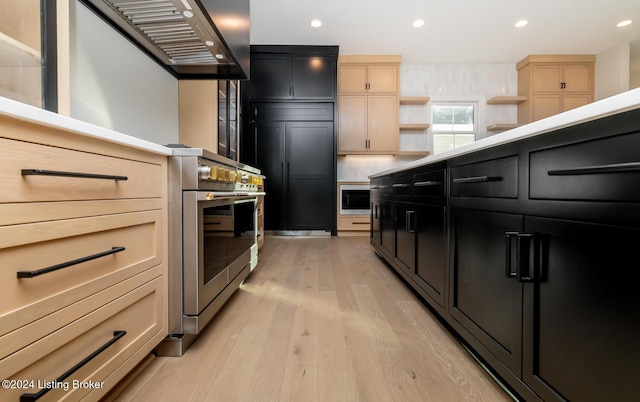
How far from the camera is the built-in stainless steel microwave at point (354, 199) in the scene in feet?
15.3

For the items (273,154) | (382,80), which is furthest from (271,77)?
(382,80)

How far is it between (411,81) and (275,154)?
2712 mm

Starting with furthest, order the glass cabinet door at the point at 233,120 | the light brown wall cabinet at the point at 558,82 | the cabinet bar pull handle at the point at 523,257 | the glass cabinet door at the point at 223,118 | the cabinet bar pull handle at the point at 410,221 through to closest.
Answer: the light brown wall cabinet at the point at 558,82 → the glass cabinet door at the point at 233,120 → the glass cabinet door at the point at 223,118 → the cabinet bar pull handle at the point at 410,221 → the cabinet bar pull handle at the point at 523,257

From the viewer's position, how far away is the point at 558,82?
4.95 metres

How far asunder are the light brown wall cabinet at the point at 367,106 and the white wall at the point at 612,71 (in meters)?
3.26

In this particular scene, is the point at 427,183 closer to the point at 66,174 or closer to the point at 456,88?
the point at 66,174

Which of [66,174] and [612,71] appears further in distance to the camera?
[612,71]

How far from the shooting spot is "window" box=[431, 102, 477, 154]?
5293 mm

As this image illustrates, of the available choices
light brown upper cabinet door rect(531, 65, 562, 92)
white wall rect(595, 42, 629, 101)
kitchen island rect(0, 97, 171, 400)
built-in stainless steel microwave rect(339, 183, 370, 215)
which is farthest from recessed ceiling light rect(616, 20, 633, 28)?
kitchen island rect(0, 97, 171, 400)

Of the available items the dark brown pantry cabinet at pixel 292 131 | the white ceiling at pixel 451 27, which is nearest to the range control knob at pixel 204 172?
the white ceiling at pixel 451 27

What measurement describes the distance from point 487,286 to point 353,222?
11.8 ft

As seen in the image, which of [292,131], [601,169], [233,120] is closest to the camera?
[601,169]

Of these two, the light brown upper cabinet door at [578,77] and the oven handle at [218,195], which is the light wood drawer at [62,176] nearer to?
the oven handle at [218,195]

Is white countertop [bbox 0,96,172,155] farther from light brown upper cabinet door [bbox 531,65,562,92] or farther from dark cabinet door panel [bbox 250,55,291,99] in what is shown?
light brown upper cabinet door [bbox 531,65,562,92]
